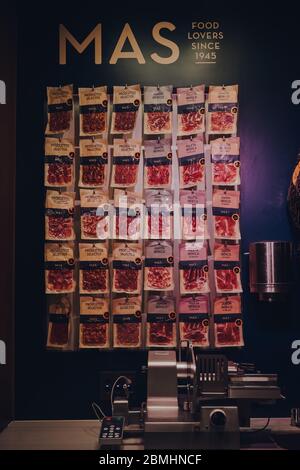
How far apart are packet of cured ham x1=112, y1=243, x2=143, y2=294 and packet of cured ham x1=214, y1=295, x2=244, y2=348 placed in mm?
445

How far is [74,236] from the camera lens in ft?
10.1

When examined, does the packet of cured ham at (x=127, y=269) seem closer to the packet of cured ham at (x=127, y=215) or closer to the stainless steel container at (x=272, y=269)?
the packet of cured ham at (x=127, y=215)

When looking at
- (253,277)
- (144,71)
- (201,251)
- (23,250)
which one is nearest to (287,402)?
(253,277)

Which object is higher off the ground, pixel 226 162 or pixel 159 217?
pixel 226 162

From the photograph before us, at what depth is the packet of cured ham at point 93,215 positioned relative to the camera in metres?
3.07

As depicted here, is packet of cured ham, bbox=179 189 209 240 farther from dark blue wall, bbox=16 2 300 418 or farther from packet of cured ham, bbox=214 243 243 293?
dark blue wall, bbox=16 2 300 418

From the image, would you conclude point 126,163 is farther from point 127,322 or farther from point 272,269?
point 272,269

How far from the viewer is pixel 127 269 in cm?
306

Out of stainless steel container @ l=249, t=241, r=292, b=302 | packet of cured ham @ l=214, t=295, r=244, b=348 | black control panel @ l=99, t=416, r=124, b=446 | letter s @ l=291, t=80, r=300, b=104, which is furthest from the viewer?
letter s @ l=291, t=80, r=300, b=104

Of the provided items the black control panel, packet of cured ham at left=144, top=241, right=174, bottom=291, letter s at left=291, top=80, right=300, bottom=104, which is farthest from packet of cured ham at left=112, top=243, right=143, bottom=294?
letter s at left=291, top=80, right=300, bottom=104

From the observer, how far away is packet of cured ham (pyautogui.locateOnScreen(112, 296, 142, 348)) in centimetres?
303

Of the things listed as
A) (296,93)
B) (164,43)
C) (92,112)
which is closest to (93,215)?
(92,112)

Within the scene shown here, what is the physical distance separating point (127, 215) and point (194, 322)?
0.68 m
